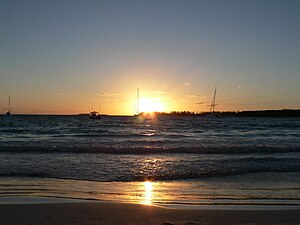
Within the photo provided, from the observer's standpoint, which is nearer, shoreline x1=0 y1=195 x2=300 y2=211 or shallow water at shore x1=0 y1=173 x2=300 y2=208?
shoreline x1=0 y1=195 x2=300 y2=211

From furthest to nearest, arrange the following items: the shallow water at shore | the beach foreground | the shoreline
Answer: the shallow water at shore, the shoreline, the beach foreground

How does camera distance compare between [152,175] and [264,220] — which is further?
[152,175]

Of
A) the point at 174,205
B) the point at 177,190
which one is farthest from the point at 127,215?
the point at 177,190

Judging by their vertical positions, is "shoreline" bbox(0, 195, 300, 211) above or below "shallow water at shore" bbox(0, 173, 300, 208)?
above

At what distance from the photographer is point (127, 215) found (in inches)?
274

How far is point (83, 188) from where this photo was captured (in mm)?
10414

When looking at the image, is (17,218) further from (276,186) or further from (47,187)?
(276,186)

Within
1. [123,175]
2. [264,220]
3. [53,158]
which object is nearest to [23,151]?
[53,158]

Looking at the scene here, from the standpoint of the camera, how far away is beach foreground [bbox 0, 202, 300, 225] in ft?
21.3

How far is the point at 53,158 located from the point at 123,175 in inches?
226

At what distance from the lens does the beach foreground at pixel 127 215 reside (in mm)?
6504

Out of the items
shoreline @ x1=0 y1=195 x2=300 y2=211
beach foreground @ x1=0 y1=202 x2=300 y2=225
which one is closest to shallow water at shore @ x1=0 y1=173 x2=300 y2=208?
shoreline @ x1=0 y1=195 x2=300 y2=211

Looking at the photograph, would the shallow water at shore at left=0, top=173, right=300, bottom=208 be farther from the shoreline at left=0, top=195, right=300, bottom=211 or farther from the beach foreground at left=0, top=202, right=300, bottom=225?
the beach foreground at left=0, top=202, right=300, bottom=225

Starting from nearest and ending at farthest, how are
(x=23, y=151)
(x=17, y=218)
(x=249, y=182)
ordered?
(x=17, y=218) → (x=249, y=182) → (x=23, y=151)
